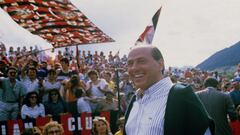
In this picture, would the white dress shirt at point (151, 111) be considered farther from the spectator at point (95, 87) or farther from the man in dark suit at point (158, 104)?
the spectator at point (95, 87)

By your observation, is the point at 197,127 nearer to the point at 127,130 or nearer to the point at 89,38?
the point at 127,130

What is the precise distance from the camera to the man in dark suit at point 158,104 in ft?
9.14

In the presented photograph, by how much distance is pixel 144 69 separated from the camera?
Answer: 117 inches

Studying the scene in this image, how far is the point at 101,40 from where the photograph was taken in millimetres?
13914

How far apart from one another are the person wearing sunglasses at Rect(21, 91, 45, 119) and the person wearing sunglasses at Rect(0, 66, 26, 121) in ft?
1.32

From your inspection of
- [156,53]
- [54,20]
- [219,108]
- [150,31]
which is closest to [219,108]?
[219,108]

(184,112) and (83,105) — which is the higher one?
(184,112)

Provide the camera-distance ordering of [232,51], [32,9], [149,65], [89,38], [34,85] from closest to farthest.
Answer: [149,65], [34,85], [32,9], [89,38], [232,51]

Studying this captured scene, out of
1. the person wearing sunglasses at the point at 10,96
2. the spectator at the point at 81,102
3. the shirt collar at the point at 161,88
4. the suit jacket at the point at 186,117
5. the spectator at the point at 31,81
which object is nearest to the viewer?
the suit jacket at the point at 186,117

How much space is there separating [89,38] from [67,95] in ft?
12.6

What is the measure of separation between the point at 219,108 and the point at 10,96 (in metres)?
4.17

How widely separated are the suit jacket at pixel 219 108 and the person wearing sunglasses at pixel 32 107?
3285mm

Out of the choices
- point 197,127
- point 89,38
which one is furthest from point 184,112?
point 89,38

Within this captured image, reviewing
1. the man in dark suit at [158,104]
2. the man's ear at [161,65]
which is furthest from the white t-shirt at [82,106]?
the man's ear at [161,65]
